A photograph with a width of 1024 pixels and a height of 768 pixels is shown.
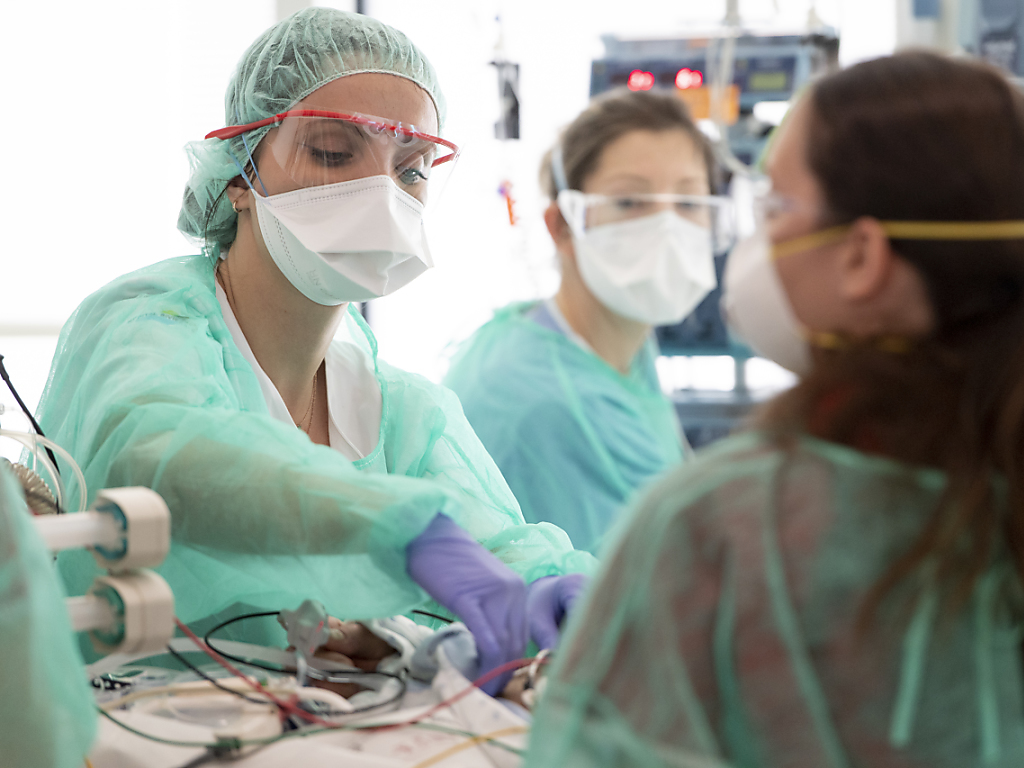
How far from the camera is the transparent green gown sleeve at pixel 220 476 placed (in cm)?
116

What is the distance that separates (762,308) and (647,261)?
1562 mm

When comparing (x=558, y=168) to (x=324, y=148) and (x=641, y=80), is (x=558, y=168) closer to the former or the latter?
(x=324, y=148)

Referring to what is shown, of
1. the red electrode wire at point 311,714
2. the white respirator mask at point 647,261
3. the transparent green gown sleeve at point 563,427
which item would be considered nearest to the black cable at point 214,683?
the red electrode wire at point 311,714

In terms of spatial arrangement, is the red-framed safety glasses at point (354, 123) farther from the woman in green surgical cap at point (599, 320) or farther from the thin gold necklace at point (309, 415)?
the woman in green surgical cap at point (599, 320)

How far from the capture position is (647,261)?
2.43 m

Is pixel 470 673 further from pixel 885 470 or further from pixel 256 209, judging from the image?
pixel 256 209

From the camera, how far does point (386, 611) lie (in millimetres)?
1210

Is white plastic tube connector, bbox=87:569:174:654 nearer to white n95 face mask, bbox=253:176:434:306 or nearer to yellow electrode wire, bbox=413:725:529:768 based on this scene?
yellow electrode wire, bbox=413:725:529:768

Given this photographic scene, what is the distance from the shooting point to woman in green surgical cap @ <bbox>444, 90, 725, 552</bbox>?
87.8 inches

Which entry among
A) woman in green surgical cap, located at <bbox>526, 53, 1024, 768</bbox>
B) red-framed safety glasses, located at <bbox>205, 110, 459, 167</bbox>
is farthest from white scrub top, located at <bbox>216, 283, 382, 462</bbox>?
woman in green surgical cap, located at <bbox>526, 53, 1024, 768</bbox>

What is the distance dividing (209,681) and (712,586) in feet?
2.22

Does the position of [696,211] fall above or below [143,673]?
above

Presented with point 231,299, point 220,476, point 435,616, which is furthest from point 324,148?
point 435,616

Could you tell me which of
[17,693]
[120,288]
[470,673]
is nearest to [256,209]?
[120,288]
